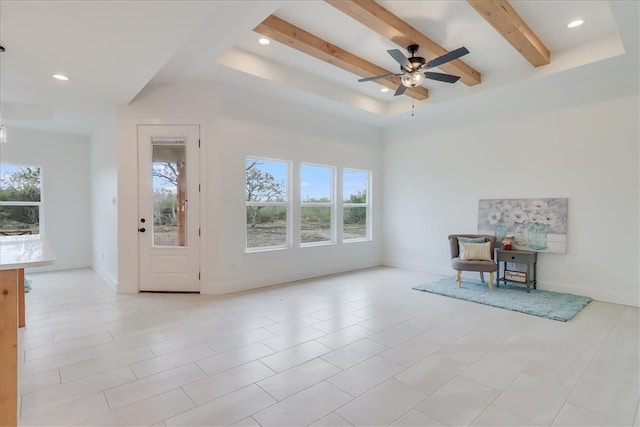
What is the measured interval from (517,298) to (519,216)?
1.32 m

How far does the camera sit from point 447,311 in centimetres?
382

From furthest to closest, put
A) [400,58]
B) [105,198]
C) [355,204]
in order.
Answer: [355,204] → [105,198] → [400,58]

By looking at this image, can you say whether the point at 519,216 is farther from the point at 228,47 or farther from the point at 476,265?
the point at 228,47

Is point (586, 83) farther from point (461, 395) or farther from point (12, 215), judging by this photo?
point (12, 215)

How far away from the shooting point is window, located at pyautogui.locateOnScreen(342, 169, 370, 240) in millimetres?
6238

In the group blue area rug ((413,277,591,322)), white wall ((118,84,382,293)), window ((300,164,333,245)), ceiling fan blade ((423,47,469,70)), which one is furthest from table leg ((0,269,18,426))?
blue area rug ((413,277,591,322))

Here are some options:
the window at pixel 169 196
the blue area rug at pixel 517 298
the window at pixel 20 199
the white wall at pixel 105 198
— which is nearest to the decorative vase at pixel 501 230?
the blue area rug at pixel 517 298

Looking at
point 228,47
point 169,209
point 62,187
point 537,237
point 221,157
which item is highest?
point 228,47

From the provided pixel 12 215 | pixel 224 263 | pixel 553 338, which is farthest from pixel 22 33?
pixel 553 338

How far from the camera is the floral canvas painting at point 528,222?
4555mm

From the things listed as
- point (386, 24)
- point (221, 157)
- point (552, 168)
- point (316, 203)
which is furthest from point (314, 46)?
point (552, 168)

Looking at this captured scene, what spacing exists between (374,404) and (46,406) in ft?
6.56

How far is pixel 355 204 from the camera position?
6.41 m

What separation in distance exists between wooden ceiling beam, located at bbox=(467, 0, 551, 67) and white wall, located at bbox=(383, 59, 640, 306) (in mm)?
645
